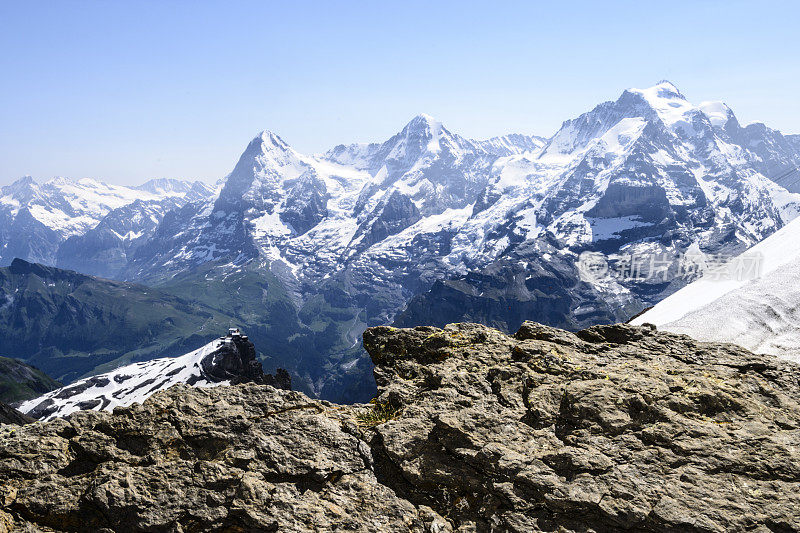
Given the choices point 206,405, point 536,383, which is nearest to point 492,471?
point 536,383

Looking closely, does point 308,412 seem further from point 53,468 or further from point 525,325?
point 525,325

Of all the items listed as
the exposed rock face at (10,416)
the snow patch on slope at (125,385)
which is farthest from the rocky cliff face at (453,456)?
the exposed rock face at (10,416)

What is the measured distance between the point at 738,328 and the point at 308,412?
21.1 metres

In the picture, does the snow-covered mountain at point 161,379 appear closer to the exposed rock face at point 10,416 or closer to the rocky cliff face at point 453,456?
the exposed rock face at point 10,416

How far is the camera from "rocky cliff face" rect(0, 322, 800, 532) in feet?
29.8

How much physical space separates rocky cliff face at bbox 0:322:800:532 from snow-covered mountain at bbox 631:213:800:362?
9247 millimetres

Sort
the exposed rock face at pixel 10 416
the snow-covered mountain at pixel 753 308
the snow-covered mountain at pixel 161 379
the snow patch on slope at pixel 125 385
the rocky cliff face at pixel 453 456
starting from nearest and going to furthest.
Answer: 1. the rocky cliff face at pixel 453 456
2. the snow-covered mountain at pixel 753 308
3. the exposed rock face at pixel 10 416
4. the snow patch on slope at pixel 125 385
5. the snow-covered mountain at pixel 161 379

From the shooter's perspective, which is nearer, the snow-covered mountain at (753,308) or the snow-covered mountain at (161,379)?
the snow-covered mountain at (753,308)

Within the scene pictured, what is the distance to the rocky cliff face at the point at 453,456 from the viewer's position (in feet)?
29.8

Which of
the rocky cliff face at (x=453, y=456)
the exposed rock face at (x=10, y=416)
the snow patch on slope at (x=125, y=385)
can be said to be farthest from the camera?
the snow patch on slope at (x=125, y=385)

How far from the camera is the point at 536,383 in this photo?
12.0m

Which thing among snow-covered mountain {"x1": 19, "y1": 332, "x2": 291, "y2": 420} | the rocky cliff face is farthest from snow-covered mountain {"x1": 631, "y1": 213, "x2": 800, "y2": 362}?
snow-covered mountain {"x1": 19, "y1": 332, "x2": 291, "y2": 420}

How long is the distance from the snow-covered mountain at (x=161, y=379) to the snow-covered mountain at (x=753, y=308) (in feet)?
406

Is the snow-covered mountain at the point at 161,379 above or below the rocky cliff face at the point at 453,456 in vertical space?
below
